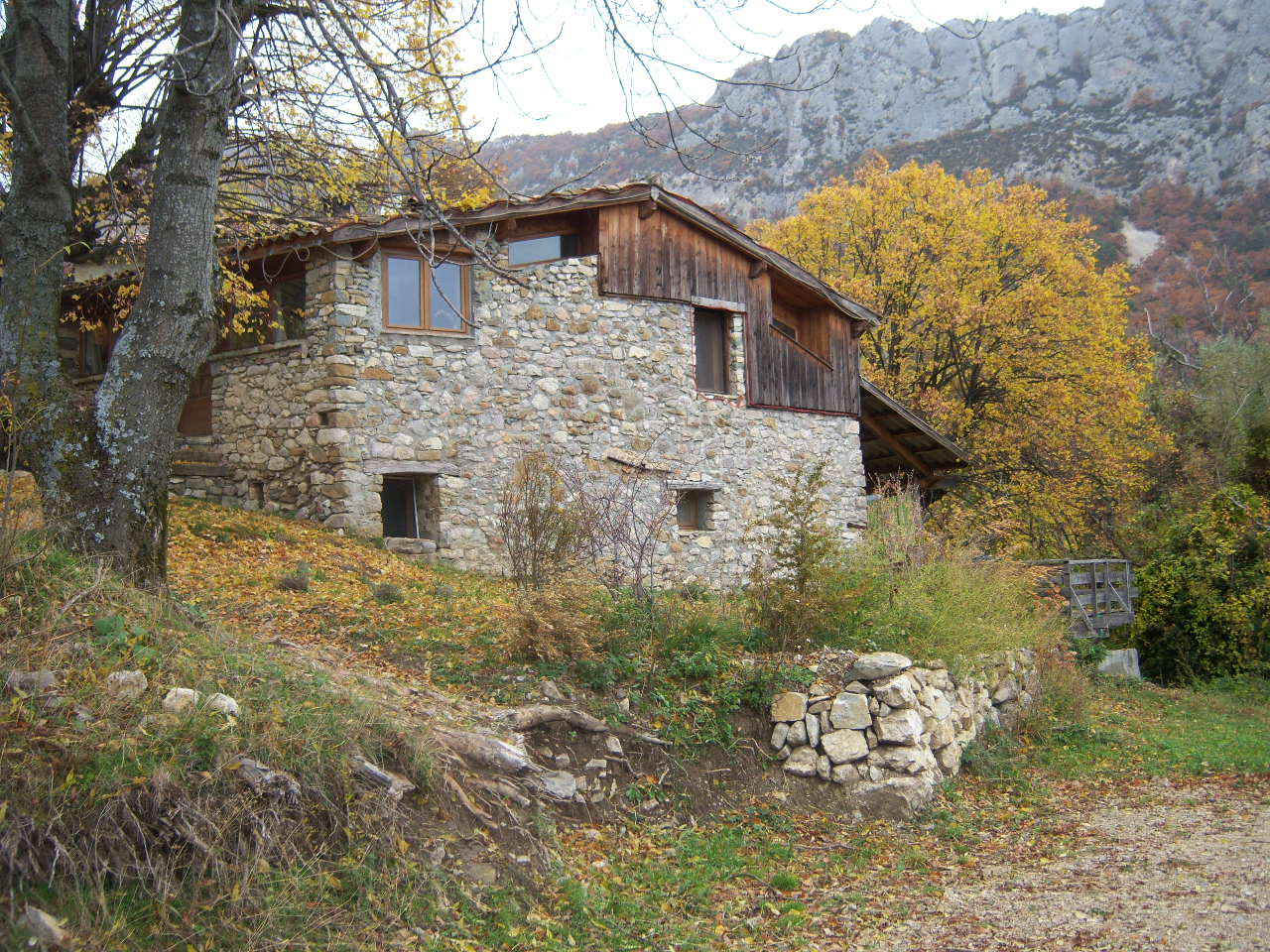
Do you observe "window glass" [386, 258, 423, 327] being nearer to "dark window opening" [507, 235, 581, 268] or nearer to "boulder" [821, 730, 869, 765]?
"dark window opening" [507, 235, 581, 268]

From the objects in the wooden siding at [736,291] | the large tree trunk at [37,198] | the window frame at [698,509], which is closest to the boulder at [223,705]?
the large tree trunk at [37,198]

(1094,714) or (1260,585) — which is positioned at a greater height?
(1260,585)

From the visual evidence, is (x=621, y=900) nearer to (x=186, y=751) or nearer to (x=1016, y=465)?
(x=186, y=751)

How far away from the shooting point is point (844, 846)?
6.50 metres

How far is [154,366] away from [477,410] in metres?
6.74

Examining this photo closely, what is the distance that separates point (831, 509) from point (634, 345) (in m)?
4.71

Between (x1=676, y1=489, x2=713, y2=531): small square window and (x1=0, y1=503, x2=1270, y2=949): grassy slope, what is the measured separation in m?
6.89

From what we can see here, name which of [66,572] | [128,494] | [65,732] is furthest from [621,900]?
[128,494]

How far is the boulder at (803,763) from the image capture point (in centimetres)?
721

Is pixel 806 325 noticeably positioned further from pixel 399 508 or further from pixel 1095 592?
pixel 399 508

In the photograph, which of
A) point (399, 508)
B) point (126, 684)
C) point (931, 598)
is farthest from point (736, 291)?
point (126, 684)

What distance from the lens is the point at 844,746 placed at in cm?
741

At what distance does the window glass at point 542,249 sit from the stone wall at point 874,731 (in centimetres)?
784

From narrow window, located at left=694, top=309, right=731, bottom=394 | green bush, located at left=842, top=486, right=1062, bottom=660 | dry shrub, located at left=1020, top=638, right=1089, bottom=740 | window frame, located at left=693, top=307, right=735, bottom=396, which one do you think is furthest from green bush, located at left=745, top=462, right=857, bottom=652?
narrow window, located at left=694, top=309, right=731, bottom=394
